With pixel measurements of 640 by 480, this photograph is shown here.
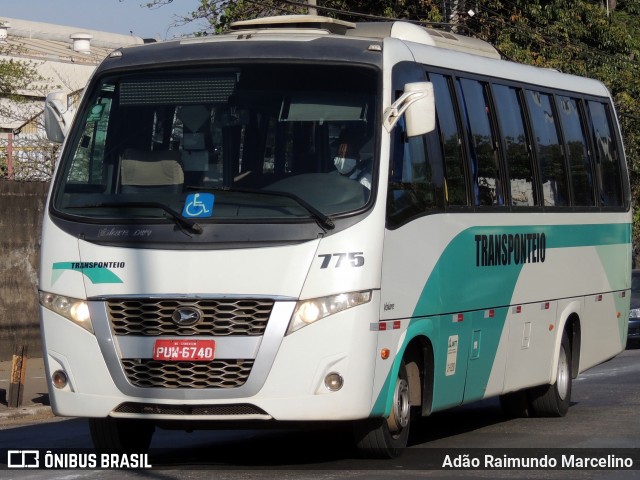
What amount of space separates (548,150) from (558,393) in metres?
2.35

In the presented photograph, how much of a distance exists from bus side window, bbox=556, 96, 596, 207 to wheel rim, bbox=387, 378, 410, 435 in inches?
179

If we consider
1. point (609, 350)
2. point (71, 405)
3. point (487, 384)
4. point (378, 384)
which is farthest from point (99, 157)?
point (609, 350)

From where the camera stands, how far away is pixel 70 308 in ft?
31.9

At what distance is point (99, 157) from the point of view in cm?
1022

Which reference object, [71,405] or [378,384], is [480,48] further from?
[71,405]

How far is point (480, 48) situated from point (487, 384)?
11.0 feet

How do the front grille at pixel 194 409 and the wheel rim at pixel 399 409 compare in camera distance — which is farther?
the wheel rim at pixel 399 409

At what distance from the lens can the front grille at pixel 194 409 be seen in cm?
930

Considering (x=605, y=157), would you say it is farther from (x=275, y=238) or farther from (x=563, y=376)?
(x=275, y=238)

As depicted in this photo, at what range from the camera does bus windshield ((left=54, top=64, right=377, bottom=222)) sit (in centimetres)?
965

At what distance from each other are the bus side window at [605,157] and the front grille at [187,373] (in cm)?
686

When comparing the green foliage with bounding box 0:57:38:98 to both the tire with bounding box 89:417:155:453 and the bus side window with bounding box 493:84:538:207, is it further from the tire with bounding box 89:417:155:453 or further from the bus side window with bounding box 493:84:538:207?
the tire with bounding box 89:417:155:453

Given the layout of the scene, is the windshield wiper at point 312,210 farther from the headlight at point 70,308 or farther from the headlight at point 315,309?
the headlight at point 70,308

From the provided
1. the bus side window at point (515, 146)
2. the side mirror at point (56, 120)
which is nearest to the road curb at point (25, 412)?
the side mirror at point (56, 120)
